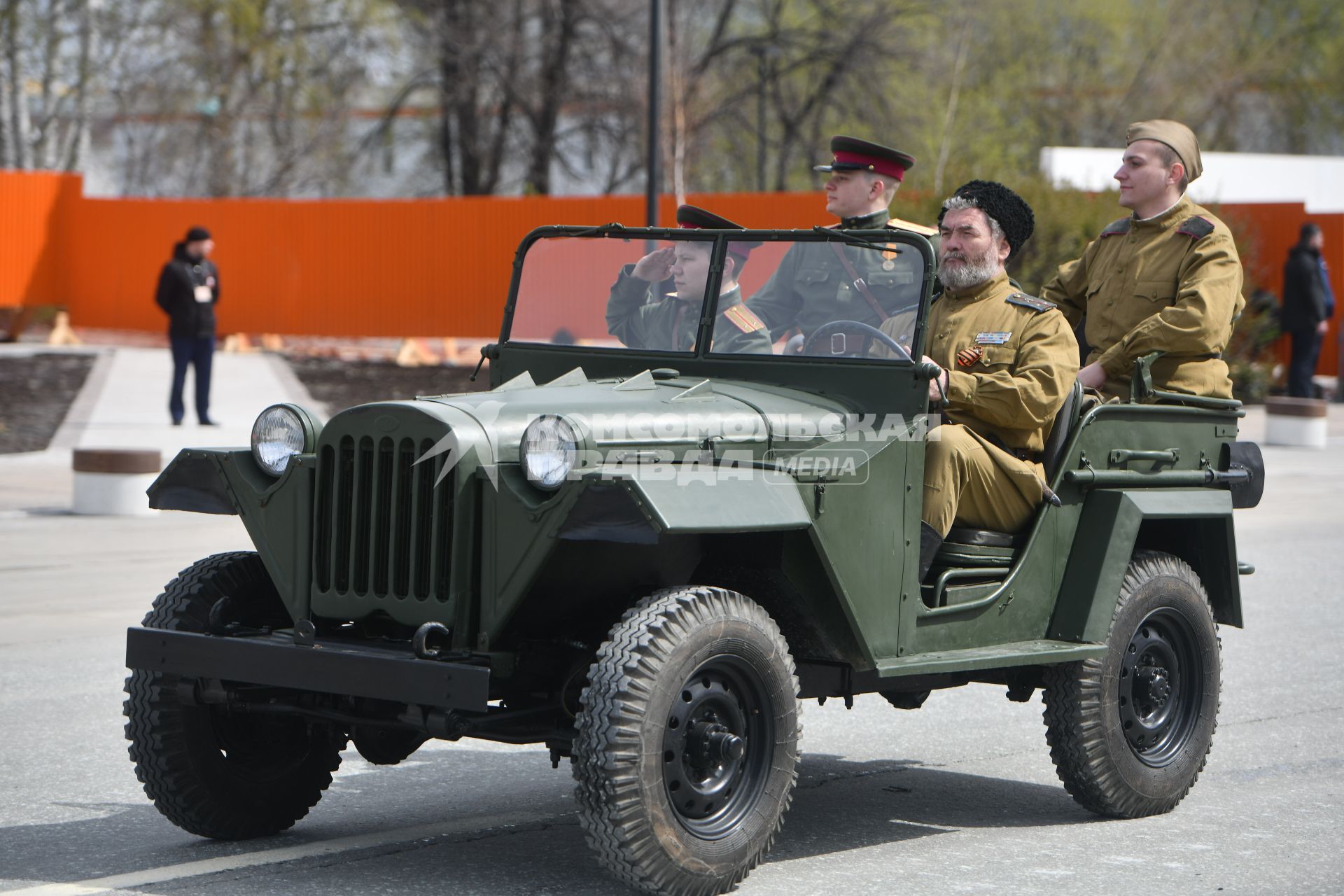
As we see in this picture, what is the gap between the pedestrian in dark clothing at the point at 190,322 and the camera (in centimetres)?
1797

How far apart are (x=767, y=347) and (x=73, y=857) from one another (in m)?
2.45

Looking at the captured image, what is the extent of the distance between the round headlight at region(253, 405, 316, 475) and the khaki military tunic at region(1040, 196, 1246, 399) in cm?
287

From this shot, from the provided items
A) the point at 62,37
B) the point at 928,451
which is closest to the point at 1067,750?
the point at 928,451

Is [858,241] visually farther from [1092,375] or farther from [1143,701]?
[1143,701]

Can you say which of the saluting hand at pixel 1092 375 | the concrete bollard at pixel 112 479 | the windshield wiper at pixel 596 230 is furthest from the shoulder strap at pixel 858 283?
the concrete bollard at pixel 112 479

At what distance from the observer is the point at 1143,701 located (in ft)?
19.6

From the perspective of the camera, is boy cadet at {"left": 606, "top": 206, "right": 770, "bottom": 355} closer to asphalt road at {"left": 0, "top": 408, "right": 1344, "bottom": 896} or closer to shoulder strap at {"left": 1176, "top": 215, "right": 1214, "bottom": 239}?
asphalt road at {"left": 0, "top": 408, "right": 1344, "bottom": 896}

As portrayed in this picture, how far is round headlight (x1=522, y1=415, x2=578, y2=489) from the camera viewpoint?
455cm

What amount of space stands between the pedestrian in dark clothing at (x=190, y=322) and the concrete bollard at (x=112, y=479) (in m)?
5.14

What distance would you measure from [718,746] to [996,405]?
1557 millimetres

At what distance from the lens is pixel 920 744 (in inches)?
273

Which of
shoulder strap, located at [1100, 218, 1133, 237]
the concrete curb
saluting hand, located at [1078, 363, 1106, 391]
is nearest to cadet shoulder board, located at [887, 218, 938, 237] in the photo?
saluting hand, located at [1078, 363, 1106, 391]

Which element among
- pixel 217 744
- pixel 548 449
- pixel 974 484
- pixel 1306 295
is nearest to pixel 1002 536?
pixel 974 484

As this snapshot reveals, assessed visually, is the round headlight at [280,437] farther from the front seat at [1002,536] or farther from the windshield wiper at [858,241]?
the front seat at [1002,536]
